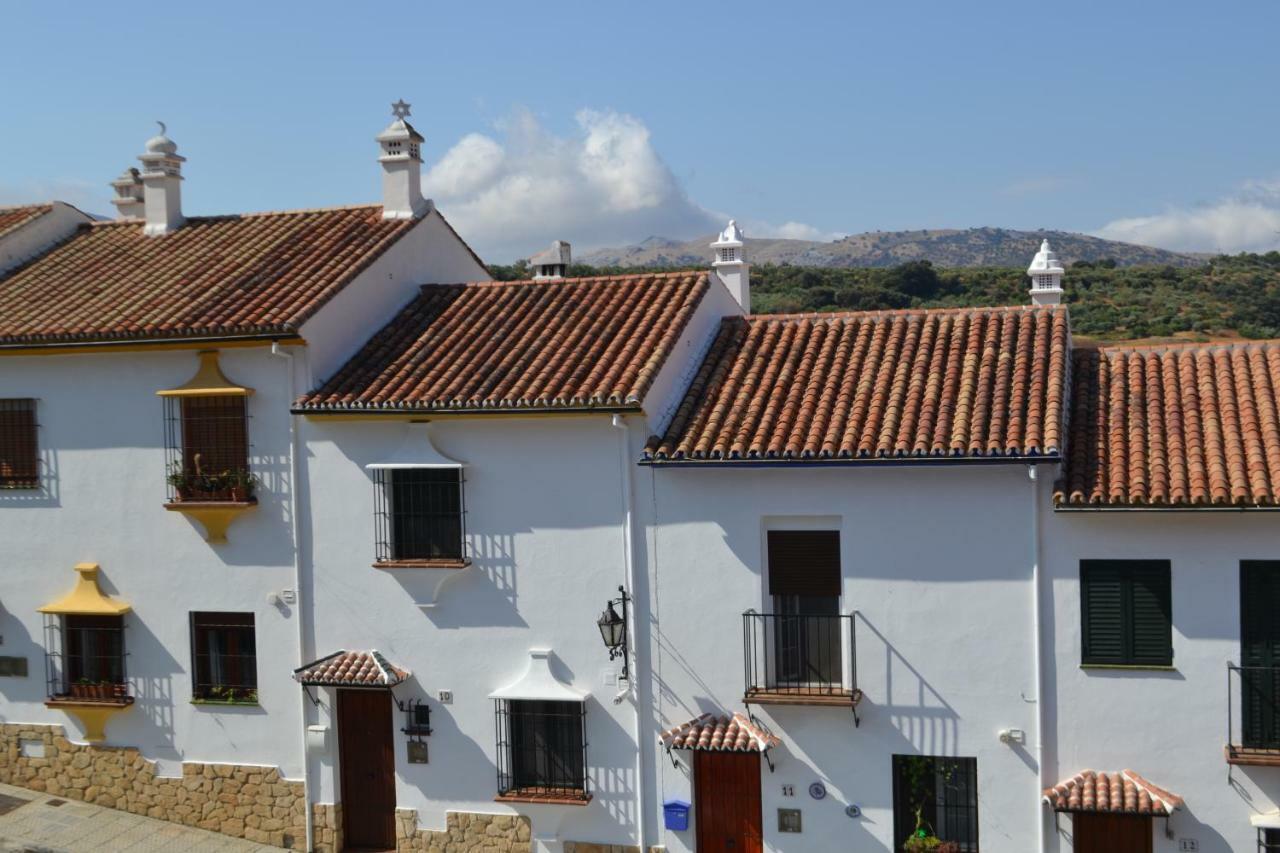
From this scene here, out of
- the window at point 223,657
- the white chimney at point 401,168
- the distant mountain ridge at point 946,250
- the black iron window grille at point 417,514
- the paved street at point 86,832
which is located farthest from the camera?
the distant mountain ridge at point 946,250

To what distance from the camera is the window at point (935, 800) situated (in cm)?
1337

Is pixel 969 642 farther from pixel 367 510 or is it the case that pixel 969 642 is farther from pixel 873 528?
pixel 367 510

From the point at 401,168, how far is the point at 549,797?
921 centimetres

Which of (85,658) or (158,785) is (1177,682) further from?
(85,658)

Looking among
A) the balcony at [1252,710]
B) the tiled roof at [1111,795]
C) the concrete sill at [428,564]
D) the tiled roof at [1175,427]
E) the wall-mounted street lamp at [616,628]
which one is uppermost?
the tiled roof at [1175,427]

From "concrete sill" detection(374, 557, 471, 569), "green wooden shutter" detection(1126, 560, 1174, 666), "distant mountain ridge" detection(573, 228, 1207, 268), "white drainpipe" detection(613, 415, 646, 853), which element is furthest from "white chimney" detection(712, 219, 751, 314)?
"distant mountain ridge" detection(573, 228, 1207, 268)

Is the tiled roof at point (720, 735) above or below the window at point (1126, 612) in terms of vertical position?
below

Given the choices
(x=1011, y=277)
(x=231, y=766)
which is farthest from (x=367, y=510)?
(x=1011, y=277)

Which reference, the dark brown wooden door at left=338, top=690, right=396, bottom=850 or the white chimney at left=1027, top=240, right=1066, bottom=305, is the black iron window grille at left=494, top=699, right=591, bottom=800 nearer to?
the dark brown wooden door at left=338, top=690, right=396, bottom=850

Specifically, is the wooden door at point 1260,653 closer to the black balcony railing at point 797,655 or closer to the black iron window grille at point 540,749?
the black balcony railing at point 797,655

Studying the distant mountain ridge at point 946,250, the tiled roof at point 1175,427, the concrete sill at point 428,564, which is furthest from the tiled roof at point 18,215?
the distant mountain ridge at point 946,250

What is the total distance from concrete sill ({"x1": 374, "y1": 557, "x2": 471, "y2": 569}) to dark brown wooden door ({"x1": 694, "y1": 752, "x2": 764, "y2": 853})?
345 centimetres

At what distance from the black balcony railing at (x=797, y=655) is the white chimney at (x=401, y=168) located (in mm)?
8310

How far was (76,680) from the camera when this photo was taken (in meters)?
16.2
